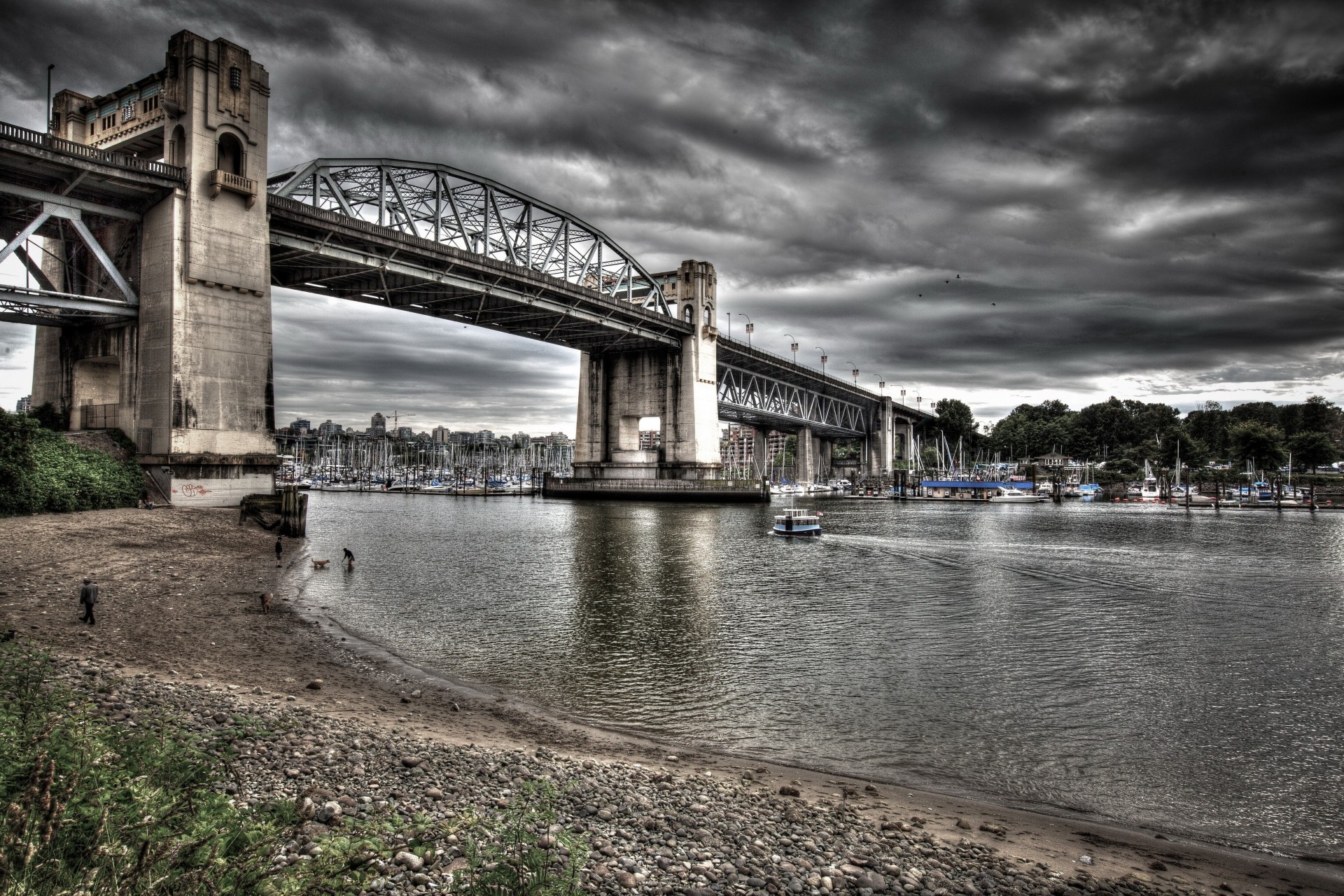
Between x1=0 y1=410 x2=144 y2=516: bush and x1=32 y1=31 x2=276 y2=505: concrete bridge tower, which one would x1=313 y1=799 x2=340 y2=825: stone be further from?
x1=32 y1=31 x2=276 y2=505: concrete bridge tower

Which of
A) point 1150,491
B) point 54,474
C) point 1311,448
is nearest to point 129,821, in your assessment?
point 54,474

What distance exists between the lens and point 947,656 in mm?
17234

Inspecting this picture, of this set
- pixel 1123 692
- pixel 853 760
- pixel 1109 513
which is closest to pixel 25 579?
pixel 853 760

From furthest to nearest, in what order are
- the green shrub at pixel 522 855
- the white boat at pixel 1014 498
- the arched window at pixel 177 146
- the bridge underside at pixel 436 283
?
the white boat at pixel 1014 498, the bridge underside at pixel 436 283, the arched window at pixel 177 146, the green shrub at pixel 522 855

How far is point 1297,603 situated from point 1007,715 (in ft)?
63.8

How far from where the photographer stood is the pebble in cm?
635

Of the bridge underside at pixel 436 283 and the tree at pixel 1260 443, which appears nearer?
the bridge underside at pixel 436 283

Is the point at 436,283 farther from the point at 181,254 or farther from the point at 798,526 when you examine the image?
the point at 798,526

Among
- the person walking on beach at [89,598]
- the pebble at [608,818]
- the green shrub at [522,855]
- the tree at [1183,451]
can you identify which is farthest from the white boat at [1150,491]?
the person walking on beach at [89,598]

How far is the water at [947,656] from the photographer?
1059 cm

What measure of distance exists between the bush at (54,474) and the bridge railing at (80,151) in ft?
38.3

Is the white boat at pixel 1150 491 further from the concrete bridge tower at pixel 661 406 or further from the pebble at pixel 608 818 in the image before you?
the pebble at pixel 608 818

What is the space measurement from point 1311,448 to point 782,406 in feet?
311

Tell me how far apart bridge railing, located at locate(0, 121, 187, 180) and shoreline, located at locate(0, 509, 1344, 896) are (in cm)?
1665
